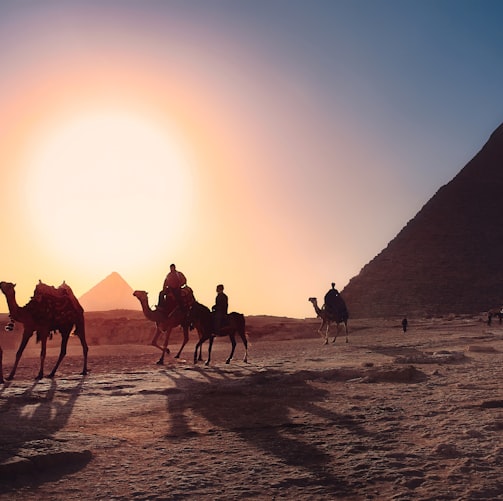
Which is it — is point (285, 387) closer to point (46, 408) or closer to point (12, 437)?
point (46, 408)

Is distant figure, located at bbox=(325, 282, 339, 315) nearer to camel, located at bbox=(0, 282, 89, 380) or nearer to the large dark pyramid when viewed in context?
camel, located at bbox=(0, 282, 89, 380)

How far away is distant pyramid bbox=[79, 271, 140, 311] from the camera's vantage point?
110125mm

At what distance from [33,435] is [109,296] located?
110m

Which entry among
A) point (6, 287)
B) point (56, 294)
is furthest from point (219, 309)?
point (6, 287)

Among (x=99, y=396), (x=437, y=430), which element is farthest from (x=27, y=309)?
(x=437, y=430)

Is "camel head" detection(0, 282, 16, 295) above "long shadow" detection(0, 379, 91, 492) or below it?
above

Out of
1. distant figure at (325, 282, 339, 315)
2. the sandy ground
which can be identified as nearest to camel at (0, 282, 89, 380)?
the sandy ground

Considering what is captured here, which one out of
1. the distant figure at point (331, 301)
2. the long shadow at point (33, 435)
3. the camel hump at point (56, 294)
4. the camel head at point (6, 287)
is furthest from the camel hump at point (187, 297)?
the distant figure at point (331, 301)

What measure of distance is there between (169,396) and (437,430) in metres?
3.15

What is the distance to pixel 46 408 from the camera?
624cm

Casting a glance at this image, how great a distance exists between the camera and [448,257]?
2418 inches

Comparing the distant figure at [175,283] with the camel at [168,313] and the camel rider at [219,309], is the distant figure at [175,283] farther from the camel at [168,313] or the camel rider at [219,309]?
the camel rider at [219,309]

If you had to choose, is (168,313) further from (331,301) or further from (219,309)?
(331,301)

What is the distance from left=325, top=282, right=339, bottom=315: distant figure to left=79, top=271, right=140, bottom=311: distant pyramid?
9238cm
